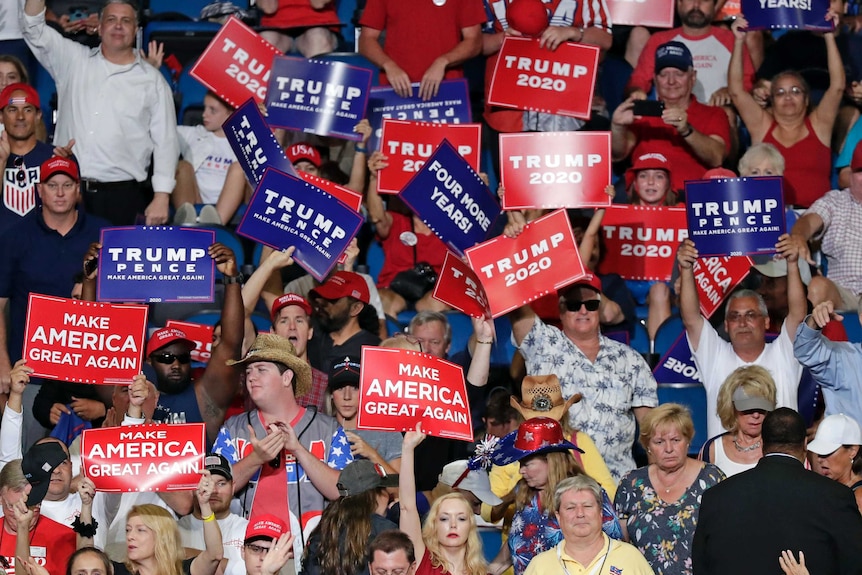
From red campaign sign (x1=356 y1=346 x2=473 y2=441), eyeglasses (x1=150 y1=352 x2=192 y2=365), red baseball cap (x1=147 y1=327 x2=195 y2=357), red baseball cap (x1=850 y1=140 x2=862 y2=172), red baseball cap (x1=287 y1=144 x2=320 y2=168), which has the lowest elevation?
red campaign sign (x1=356 y1=346 x2=473 y2=441)

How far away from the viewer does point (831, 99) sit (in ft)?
35.4

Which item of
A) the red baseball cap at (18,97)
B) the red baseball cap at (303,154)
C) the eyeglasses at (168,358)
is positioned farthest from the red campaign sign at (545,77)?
the eyeglasses at (168,358)

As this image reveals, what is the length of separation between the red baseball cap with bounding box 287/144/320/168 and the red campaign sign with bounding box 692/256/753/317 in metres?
2.34

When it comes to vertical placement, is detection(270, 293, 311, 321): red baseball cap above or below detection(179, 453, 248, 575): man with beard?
above

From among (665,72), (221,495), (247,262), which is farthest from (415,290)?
(221,495)

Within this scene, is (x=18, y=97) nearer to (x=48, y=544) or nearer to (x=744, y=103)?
(x=48, y=544)

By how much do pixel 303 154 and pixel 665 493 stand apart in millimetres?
3698

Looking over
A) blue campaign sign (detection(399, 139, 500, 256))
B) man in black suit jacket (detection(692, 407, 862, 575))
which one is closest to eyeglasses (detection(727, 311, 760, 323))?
blue campaign sign (detection(399, 139, 500, 256))

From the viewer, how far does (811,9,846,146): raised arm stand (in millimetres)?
10766

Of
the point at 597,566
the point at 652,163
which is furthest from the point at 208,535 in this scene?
the point at 652,163

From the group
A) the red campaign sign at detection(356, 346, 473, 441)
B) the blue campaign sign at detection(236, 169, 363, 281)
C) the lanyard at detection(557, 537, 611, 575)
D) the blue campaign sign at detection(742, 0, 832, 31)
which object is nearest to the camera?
the lanyard at detection(557, 537, 611, 575)

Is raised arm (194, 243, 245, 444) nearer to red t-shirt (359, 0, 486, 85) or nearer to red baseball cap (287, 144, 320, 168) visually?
red baseball cap (287, 144, 320, 168)

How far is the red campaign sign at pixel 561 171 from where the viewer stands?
9008 millimetres

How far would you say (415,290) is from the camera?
9.66 m
